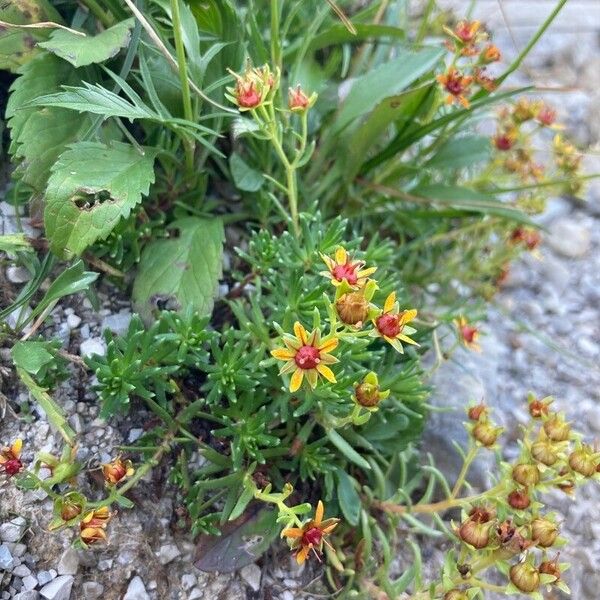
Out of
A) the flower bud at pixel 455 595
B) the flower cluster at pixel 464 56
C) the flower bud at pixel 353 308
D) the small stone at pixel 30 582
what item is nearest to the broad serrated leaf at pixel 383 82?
the flower cluster at pixel 464 56

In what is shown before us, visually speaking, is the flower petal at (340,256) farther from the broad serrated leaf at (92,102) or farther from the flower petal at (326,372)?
the broad serrated leaf at (92,102)

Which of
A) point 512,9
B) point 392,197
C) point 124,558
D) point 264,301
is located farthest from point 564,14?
point 124,558

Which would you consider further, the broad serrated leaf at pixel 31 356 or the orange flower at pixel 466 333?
the orange flower at pixel 466 333

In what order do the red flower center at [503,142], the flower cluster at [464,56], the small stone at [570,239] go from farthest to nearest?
the small stone at [570,239] < the red flower center at [503,142] < the flower cluster at [464,56]

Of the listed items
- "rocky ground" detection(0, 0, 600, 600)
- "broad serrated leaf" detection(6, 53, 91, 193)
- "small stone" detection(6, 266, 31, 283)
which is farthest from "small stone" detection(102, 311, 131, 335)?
"broad serrated leaf" detection(6, 53, 91, 193)

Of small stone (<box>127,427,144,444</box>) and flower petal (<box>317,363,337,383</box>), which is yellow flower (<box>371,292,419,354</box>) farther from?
small stone (<box>127,427,144,444</box>)

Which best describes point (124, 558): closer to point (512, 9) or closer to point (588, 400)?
point (588, 400)
